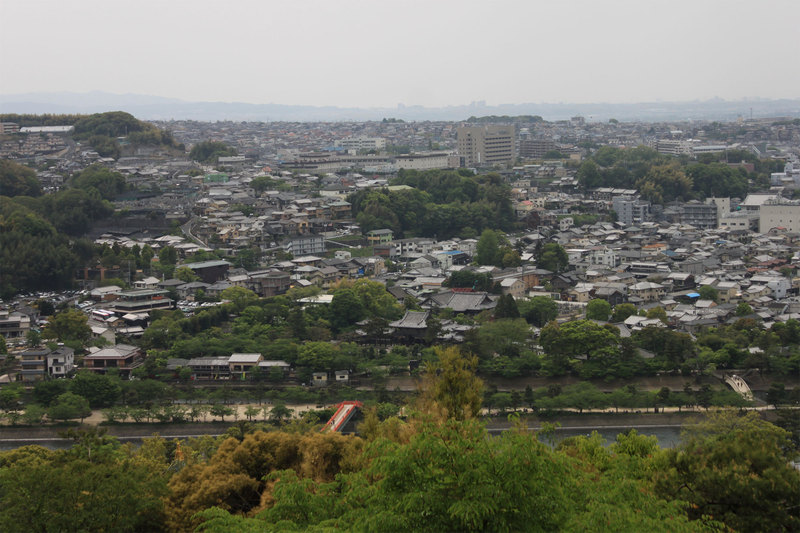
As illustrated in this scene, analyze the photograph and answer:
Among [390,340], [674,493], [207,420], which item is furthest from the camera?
[390,340]

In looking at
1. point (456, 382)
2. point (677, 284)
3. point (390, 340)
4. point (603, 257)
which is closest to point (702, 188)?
point (603, 257)

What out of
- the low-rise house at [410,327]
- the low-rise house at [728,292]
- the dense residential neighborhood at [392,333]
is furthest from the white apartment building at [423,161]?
the low-rise house at [410,327]

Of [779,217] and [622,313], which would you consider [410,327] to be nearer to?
[622,313]

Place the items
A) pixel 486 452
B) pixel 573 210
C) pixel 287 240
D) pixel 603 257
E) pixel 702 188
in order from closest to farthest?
1. pixel 486 452
2. pixel 603 257
3. pixel 287 240
4. pixel 573 210
5. pixel 702 188

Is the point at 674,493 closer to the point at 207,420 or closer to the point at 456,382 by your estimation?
the point at 456,382

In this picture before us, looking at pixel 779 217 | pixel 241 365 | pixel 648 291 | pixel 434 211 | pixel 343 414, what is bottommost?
pixel 343 414

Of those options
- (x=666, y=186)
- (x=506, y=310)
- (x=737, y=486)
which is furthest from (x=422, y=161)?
(x=737, y=486)

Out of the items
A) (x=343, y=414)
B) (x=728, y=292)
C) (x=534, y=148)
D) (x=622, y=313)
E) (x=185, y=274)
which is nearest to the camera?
(x=343, y=414)

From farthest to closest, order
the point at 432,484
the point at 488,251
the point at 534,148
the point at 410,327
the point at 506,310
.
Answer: the point at 534,148, the point at 488,251, the point at 506,310, the point at 410,327, the point at 432,484
